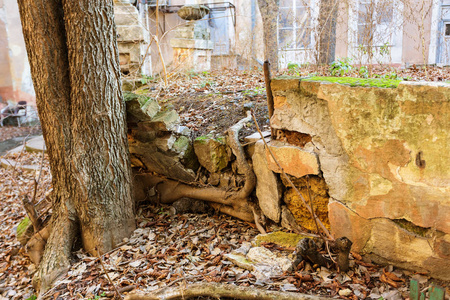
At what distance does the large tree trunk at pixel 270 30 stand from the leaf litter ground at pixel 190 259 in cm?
220

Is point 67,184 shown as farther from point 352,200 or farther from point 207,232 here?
point 352,200

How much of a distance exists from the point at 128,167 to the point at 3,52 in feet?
33.4

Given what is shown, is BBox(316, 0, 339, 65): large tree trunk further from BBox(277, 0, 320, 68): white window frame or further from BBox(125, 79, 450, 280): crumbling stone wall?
BBox(125, 79, 450, 280): crumbling stone wall

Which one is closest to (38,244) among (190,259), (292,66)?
(190,259)

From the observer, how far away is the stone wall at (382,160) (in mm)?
2457

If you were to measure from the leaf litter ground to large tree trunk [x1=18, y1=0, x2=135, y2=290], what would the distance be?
22 cm

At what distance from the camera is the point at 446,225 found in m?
2.51

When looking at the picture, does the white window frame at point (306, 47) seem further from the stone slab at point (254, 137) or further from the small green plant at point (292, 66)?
the stone slab at point (254, 137)

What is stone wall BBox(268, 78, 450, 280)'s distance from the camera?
2.46 meters

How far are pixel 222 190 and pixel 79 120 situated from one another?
157cm

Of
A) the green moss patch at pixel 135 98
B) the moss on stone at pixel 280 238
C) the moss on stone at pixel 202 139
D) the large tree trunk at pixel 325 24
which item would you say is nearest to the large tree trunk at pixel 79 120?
the green moss patch at pixel 135 98

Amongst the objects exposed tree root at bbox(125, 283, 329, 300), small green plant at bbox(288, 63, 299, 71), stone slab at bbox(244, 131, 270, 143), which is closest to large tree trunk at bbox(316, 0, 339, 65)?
small green plant at bbox(288, 63, 299, 71)

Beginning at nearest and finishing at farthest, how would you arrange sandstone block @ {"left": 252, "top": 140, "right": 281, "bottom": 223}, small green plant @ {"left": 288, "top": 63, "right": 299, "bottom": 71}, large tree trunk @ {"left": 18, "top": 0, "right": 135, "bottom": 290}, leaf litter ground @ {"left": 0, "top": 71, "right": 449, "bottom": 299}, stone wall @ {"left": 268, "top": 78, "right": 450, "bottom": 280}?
stone wall @ {"left": 268, "top": 78, "right": 450, "bottom": 280} → leaf litter ground @ {"left": 0, "top": 71, "right": 449, "bottom": 299} → large tree trunk @ {"left": 18, "top": 0, "right": 135, "bottom": 290} → sandstone block @ {"left": 252, "top": 140, "right": 281, "bottom": 223} → small green plant @ {"left": 288, "top": 63, "right": 299, "bottom": 71}

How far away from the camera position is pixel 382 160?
2.68m
